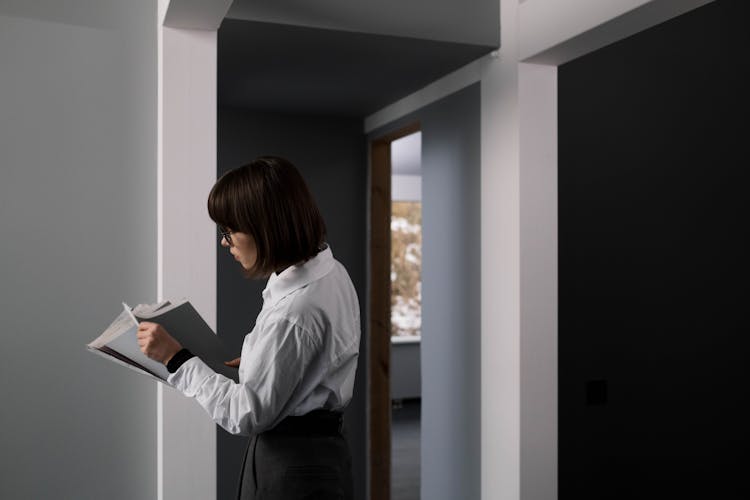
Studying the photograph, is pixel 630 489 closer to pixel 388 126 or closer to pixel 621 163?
pixel 621 163

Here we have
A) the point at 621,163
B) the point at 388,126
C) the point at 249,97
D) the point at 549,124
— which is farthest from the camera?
the point at 388,126

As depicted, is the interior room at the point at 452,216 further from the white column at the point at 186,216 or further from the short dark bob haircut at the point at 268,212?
the short dark bob haircut at the point at 268,212

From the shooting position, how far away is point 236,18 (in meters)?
2.47

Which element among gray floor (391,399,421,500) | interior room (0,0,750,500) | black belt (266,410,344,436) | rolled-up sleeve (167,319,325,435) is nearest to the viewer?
rolled-up sleeve (167,319,325,435)

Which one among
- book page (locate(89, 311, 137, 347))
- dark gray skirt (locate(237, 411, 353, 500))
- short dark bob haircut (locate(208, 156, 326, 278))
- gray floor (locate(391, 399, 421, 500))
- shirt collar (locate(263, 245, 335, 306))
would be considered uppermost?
short dark bob haircut (locate(208, 156, 326, 278))

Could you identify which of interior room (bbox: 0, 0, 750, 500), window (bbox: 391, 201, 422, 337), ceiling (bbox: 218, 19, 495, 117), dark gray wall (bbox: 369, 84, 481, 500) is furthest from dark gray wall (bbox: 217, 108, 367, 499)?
window (bbox: 391, 201, 422, 337)

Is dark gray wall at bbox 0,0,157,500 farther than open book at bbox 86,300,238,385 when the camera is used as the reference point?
Yes

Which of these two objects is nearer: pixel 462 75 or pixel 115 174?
pixel 115 174

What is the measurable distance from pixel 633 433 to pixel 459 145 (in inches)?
54.1

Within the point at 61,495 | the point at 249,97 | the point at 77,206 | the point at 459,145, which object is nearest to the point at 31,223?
the point at 77,206

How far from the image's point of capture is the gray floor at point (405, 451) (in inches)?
191

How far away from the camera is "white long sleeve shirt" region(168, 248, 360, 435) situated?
158 centimetres

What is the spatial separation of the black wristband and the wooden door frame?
2468mm

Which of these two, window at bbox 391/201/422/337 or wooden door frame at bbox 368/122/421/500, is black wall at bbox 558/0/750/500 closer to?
wooden door frame at bbox 368/122/421/500
